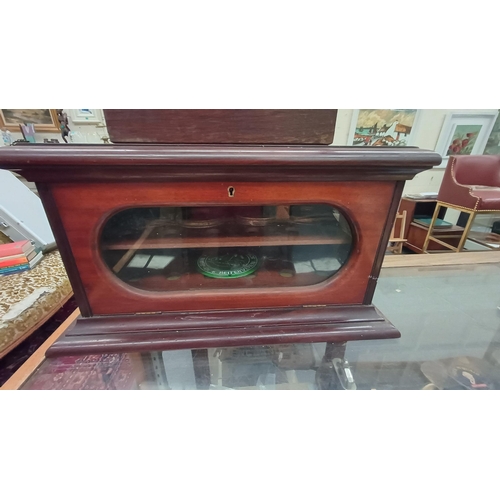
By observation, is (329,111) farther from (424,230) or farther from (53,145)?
(424,230)

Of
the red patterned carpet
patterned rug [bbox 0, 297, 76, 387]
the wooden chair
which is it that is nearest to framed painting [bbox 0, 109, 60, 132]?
patterned rug [bbox 0, 297, 76, 387]

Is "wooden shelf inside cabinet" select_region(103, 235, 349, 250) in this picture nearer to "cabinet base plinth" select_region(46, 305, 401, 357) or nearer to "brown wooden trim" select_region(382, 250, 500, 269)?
"cabinet base plinth" select_region(46, 305, 401, 357)

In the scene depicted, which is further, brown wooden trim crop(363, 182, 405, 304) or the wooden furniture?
the wooden furniture

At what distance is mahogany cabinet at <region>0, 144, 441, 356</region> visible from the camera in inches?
13.8

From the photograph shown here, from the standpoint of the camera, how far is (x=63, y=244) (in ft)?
1.29

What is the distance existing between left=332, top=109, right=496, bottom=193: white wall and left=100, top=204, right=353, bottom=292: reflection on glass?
1.51 meters

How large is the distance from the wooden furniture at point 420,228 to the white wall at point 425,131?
0.21m

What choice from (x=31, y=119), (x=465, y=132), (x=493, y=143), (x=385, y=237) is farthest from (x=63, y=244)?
(x=493, y=143)

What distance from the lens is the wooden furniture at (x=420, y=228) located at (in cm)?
183

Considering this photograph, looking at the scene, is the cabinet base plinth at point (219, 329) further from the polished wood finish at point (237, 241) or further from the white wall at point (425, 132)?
the white wall at point (425, 132)

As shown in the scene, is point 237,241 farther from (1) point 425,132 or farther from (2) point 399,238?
(1) point 425,132

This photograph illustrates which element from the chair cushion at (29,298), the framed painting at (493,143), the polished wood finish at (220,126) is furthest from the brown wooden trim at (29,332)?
the framed painting at (493,143)
